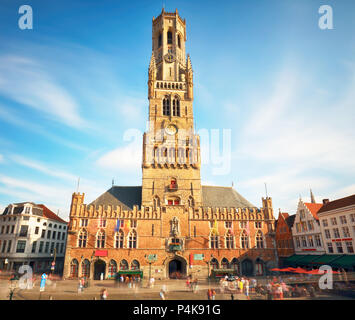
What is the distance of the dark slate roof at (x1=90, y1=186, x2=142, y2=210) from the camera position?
4069 cm

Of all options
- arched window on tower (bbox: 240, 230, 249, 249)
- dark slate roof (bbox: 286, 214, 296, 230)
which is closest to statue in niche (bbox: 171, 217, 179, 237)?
arched window on tower (bbox: 240, 230, 249, 249)

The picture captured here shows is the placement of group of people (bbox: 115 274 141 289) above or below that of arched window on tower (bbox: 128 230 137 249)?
below

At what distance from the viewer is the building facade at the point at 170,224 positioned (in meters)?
36.6

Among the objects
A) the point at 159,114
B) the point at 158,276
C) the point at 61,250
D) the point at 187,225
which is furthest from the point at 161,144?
the point at 61,250

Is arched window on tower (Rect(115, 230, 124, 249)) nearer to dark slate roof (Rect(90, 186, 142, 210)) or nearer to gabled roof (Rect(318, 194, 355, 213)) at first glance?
dark slate roof (Rect(90, 186, 142, 210))

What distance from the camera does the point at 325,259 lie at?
3219 cm

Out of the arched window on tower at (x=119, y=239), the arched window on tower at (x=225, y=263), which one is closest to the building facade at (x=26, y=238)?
the arched window on tower at (x=119, y=239)

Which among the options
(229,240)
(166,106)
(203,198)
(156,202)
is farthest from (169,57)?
(229,240)

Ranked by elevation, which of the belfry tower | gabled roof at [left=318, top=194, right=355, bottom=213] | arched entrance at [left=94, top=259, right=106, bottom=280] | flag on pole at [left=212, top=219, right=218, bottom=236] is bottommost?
arched entrance at [left=94, top=259, right=106, bottom=280]

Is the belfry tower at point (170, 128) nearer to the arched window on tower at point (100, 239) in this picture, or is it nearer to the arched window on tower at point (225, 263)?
the arched window on tower at point (100, 239)

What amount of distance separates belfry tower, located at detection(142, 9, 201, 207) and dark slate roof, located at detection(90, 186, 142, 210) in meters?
2.83

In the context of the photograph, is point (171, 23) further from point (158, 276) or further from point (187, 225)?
point (158, 276)

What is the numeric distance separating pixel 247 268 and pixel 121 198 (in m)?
25.5

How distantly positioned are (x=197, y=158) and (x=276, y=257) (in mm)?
22437
